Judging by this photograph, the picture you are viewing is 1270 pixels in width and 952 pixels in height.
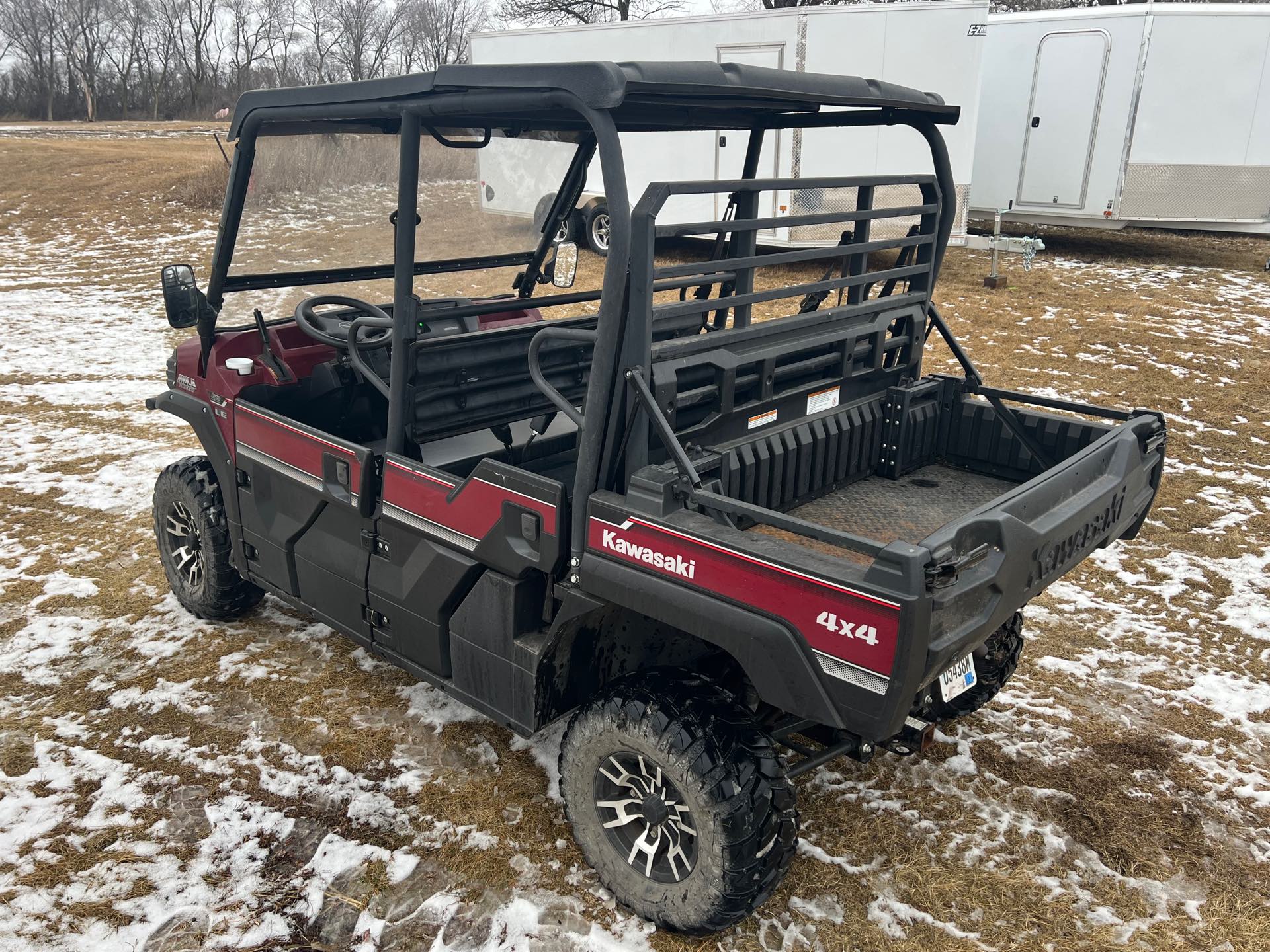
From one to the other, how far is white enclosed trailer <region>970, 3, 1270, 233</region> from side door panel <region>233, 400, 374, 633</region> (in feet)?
35.7

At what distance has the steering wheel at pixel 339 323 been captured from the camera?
11.6 feet

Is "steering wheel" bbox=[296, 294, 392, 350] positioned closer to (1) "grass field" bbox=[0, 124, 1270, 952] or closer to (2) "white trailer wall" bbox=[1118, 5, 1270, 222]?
(1) "grass field" bbox=[0, 124, 1270, 952]

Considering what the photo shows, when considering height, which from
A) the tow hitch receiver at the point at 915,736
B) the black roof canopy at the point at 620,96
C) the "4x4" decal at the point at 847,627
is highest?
the black roof canopy at the point at 620,96

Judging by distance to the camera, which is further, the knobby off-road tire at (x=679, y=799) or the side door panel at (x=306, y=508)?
the side door panel at (x=306, y=508)

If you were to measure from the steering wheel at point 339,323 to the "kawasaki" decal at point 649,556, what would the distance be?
1.28m

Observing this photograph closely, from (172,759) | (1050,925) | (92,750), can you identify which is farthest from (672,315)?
(92,750)

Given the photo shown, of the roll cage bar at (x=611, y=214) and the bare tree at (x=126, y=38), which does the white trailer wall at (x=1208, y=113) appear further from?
the bare tree at (x=126, y=38)

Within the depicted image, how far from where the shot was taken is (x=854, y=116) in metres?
3.50

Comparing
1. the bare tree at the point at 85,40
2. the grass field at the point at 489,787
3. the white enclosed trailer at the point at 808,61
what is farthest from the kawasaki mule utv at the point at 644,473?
the bare tree at the point at 85,40

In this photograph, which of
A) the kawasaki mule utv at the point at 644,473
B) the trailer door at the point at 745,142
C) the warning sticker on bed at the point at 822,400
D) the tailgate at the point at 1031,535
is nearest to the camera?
the tailgate at the point at 1031,535

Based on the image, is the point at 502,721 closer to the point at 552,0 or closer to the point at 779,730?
the point at 779,730

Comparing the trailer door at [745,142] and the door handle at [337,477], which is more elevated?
the trailer door at [745,142]

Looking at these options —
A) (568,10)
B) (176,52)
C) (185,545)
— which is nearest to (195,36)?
(176,52)

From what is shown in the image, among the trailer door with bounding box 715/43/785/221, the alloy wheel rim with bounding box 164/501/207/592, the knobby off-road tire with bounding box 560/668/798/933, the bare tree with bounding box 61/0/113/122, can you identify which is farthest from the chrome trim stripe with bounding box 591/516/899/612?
the bare tree with bounding box 61/0/113/122
